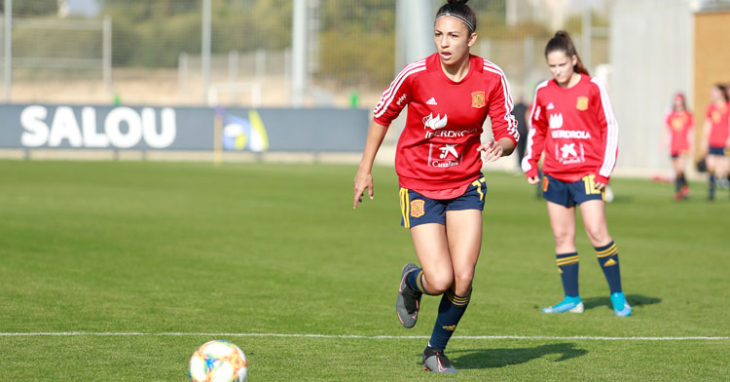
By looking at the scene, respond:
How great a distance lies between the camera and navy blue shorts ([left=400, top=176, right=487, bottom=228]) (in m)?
6.32

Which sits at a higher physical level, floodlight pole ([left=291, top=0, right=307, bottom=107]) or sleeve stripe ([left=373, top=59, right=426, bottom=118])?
floodlight pole ([left=291, top=0, right=307, bottom=107])

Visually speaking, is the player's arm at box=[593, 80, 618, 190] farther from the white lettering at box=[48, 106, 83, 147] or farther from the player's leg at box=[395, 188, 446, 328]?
the white lettering at box=[48, 106, 83, 147]

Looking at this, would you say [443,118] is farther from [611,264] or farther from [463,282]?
[611,264]

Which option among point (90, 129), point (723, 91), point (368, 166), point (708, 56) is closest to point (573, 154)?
point (368, 166)

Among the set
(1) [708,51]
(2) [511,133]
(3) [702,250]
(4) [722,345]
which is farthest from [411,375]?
(1) [708,51]

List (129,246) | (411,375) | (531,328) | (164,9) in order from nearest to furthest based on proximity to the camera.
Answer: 1. (411,375)
2. (531,328)
3. (129,246)
4. (164,9)

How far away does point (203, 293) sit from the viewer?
9.32 m

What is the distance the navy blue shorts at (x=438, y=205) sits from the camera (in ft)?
20.7

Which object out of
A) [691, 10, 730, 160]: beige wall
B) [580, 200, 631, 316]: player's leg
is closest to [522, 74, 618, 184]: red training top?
[580, 200, 631, 316]: player's leg

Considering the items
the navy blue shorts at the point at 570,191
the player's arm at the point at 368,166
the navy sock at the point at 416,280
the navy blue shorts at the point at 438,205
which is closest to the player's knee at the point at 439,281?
the navy sock at the point at 416,280

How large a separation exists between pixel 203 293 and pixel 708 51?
2352cm

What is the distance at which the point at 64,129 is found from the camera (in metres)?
32.0

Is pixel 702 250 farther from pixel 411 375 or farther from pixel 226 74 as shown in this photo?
pixel 226 74

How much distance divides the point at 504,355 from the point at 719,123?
15.1 meters
